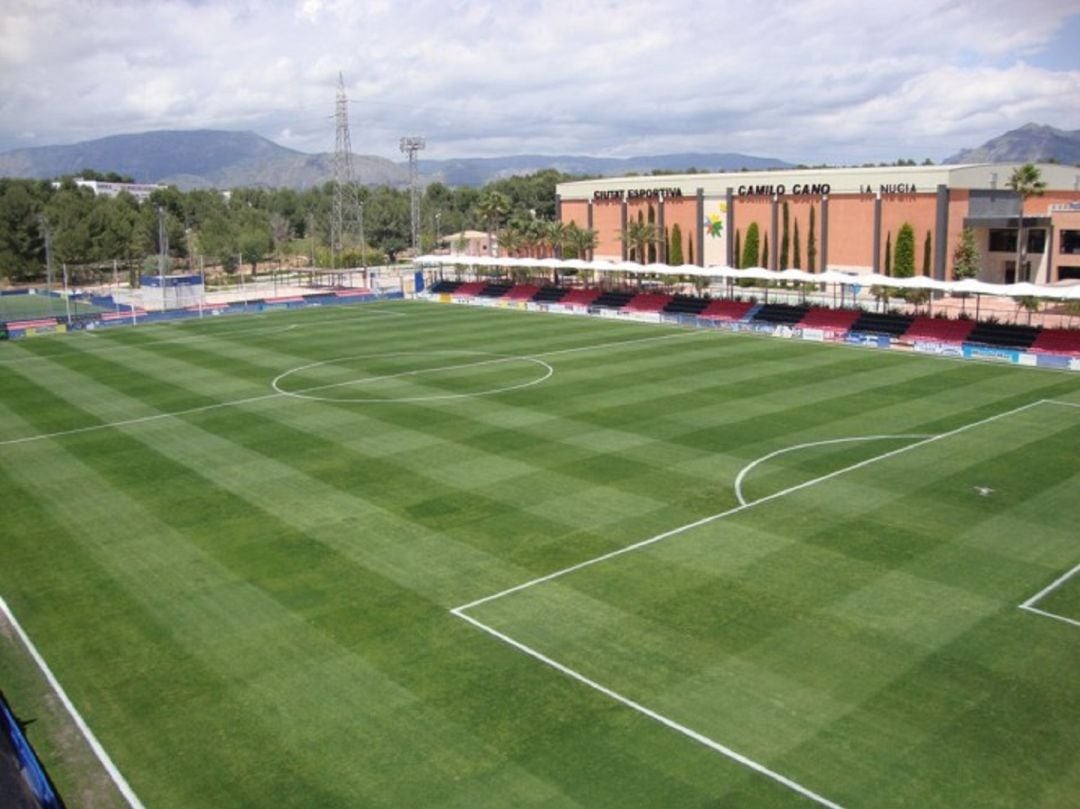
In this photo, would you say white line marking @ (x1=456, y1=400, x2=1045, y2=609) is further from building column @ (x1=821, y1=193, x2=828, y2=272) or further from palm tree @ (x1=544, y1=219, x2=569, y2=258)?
palm tree @ (x1=544, y1=219, x2=569, y2=258)

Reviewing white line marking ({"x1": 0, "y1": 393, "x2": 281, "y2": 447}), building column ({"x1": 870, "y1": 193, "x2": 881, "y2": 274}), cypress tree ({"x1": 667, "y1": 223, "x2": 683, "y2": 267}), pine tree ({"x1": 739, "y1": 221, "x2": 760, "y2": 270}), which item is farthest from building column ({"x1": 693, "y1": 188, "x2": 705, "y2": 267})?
white line marking ({"x1": 0, "y1": 393, "x2": 281, "y2": 447})

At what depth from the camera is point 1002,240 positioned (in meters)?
71.1

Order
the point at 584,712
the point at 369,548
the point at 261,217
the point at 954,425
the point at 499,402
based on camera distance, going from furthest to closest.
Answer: the point at 261,217 → the point at 499,402 → the point at 954,425 → the point at 369,548 → the point at 584,712

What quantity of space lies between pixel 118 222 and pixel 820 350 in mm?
91211

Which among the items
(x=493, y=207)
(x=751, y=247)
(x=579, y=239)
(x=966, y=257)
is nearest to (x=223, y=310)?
(x=579, y=239)

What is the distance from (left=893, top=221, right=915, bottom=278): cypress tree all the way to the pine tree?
39.7 feet

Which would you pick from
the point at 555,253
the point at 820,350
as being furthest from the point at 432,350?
the point at 555,253

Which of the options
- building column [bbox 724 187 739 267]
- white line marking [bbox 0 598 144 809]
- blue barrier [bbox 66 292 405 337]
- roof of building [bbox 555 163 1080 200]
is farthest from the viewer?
building column [bbox 724 187 739 267]

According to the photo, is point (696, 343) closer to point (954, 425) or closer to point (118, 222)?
point (954, 425)

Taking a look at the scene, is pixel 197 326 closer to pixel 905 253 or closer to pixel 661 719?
pixel 905 253

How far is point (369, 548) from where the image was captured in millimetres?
19797

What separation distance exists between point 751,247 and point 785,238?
3.06m

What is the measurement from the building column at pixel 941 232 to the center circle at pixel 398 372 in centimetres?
3878

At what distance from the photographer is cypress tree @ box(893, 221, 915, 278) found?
2660 inches
